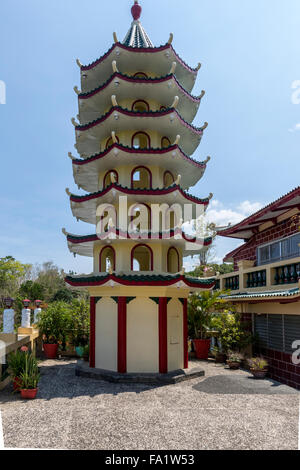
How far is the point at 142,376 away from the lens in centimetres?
1370

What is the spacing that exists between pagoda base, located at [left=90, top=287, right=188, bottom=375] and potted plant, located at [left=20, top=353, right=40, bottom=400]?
144 inches

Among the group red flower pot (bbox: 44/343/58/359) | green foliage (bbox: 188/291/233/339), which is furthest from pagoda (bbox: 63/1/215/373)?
red flower pot (bbox: 44/343/58/359)

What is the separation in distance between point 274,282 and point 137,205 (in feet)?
23.1

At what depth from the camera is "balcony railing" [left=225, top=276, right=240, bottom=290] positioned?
783 inches

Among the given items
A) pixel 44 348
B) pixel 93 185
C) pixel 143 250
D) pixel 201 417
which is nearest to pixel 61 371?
A: pixel 44 348

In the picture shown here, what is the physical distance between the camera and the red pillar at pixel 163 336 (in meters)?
14.3

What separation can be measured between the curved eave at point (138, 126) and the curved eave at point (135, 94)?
142 cm

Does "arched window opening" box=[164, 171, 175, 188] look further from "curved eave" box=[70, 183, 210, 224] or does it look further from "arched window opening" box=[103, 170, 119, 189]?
"arched window opening" box=[103, 170, 119, 189]

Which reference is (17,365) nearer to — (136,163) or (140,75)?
(136,163)

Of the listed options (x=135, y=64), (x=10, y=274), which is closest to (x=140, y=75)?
(x=135, y=64)

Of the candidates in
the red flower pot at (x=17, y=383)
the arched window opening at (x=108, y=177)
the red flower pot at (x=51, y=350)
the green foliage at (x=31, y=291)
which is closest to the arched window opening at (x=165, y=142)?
the arched window opening at (x=108, y=177)

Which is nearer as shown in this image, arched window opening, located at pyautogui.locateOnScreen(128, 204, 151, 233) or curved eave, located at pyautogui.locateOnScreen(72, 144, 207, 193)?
curved eave, located at pyautogui.locateOnScreen(72, 144, 207, 193)

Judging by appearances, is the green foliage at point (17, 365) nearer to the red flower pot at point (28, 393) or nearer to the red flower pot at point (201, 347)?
the red flower pot at point (28, 393)
